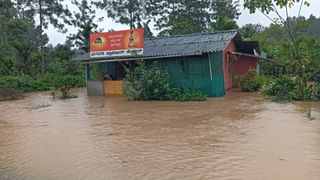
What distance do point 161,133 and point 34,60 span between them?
29152 mm

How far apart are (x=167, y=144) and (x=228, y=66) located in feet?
48.4

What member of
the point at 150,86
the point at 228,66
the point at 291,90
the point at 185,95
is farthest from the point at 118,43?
the point at 291,90

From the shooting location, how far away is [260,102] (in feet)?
52.7

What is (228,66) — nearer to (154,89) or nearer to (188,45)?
(188,45)

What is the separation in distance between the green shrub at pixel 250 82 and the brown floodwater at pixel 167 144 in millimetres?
7021

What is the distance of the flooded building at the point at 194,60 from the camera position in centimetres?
1947

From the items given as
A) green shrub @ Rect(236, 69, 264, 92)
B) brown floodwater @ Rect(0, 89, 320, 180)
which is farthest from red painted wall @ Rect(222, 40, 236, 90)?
brown floodwater @ Rect(0, 89, 320, 180)

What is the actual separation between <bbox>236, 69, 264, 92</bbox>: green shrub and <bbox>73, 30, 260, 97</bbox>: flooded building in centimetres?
84

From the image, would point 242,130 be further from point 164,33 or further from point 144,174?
point 164,33

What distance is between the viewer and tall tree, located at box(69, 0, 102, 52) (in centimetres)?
3697

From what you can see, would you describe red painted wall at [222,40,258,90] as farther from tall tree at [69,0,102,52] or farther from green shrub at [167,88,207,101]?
tall tree at [69,0,102,52]

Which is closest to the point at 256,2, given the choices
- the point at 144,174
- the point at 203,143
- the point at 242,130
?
the point at 242,130

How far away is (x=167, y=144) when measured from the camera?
8516 millimetres

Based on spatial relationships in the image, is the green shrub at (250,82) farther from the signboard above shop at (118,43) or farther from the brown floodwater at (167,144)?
the brown floodwater at (167,144)
